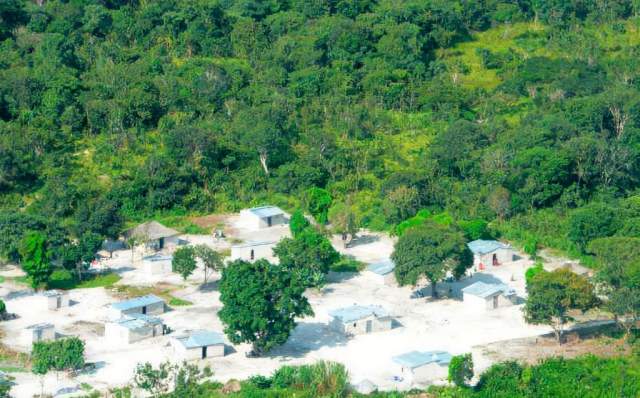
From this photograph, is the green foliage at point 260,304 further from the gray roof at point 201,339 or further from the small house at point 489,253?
the small house at point 489,253

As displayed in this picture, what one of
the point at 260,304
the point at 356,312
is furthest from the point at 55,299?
the point at 356,312

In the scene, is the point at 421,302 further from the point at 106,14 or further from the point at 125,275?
the point at 106,14

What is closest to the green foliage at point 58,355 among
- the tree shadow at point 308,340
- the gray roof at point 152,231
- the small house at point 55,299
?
the tree shadow at point 308,340

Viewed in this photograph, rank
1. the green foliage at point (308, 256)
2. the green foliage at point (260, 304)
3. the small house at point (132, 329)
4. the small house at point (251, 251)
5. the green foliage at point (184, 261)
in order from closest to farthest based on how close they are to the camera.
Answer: the green foliage at point (260, 304), the small house at point (132, 329), the green foliage at point (308, 256), the green foliage at point (184, 261), the small house at point (251, 251)

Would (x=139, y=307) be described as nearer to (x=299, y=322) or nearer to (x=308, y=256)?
(x=299, y=322)

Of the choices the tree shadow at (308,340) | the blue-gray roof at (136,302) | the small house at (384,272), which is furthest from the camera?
the small house at (384,272)

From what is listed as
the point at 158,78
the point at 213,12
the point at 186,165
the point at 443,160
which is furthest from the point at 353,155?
the point at 213,12
